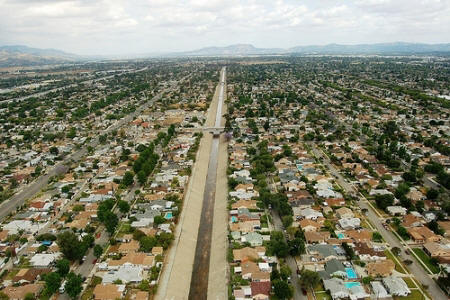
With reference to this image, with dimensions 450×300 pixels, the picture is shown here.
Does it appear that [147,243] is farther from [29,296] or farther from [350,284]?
[350,284]

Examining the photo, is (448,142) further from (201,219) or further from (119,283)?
(119,283)

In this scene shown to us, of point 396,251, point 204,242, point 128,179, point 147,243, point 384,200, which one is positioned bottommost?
point 204,242

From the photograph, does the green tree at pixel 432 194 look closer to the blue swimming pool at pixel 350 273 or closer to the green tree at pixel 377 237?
the green tree at pixel 377 237

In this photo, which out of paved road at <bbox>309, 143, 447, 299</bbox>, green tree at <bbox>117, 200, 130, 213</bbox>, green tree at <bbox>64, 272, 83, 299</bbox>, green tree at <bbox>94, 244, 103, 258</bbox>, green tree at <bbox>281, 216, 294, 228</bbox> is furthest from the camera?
green tree at <bbox>117, 200, 130, 213</bbox>

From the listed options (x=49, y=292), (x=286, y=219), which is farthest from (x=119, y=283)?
(x=286, y=219)

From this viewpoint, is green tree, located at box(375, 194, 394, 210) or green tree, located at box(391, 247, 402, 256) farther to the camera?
green tree, located at box(375, 194, 394, 210)

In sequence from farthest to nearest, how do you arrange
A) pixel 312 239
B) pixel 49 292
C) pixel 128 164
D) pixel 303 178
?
pixel 128 164, pixel 303 178, pixel 312 239, pixel 49 292

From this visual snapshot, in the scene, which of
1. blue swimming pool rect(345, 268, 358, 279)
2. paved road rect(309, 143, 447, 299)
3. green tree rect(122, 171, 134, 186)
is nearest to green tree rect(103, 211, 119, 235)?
green tree rect(122, 171, 134, 186)

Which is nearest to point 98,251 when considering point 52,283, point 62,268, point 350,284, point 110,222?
point 62,268

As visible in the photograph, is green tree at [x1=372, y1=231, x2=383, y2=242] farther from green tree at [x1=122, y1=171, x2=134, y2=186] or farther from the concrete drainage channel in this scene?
green tree at [x1=122, y1=171, x2=134, y2=186]
